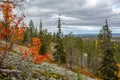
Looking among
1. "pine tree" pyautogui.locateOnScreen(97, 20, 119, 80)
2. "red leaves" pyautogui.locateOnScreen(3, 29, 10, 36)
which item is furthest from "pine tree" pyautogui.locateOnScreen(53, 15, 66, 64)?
"red leaves" pyautogui.locateOnScreen(3, 29, 10, 36)

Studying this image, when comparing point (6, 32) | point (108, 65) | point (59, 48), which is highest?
point (6, 32)

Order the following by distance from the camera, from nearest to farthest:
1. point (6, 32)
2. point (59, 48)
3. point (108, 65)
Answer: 1. point (6, 32)
2. point (108, 65)
3. point (59, 48)

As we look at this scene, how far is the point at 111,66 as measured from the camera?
56312 mm

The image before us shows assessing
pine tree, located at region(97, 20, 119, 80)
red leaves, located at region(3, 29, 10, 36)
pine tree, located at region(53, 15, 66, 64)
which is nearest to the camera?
red leaves, located at region(3, 29, 10, 36)

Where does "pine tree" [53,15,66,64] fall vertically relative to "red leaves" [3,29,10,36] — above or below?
below

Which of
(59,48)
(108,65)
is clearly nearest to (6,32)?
(108,65)

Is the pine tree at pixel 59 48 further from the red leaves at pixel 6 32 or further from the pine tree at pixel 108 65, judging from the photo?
the red leaves at pixel 6 32

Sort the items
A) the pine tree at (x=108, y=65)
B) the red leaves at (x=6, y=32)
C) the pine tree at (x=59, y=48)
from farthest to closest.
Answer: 1. the pine tree at (x=59, y=48)
2. the pine tree at (x=108, y=65)
3. the red leaves at (x=6, y=32)

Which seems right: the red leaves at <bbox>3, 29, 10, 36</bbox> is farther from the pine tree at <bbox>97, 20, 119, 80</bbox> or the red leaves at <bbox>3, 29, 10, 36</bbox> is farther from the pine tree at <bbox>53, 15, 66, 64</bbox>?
the pine tree at <bbox>53, 15, 66, 64</bbox>

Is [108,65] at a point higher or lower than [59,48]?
lower

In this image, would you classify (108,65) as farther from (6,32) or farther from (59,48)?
(6,32)

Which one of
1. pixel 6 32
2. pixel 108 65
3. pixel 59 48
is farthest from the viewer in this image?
pixel 59 48

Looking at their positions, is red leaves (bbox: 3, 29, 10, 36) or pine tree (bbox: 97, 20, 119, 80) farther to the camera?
pine tree (bbox: 97, 20, 119, 80)

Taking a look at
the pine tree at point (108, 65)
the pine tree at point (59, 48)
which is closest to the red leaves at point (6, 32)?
the pine tree at point (108, 65)
